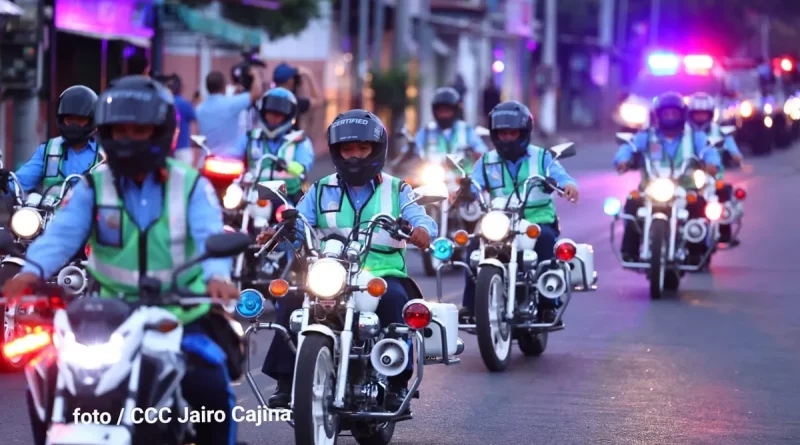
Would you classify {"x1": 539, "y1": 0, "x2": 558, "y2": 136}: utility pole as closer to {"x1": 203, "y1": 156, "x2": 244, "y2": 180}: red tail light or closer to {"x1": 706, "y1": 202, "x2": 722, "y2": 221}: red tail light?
{"x1": 706, "y1": 202, "x2": 722, "y2": 221}: red tail light

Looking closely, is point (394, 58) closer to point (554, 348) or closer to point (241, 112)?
point (241, 112)

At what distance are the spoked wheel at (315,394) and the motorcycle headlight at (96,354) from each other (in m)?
1.85

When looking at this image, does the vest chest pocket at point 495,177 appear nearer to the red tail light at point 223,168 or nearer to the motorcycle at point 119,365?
the red tail light at point 223,168

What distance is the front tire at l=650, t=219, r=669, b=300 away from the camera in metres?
14.3

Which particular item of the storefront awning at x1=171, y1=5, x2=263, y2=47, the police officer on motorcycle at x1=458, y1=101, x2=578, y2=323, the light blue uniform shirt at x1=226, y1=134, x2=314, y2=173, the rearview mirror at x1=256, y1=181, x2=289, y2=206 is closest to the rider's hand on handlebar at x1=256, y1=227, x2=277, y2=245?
the rearview mirror at x1=256, y1=181, x2=289, y2=206

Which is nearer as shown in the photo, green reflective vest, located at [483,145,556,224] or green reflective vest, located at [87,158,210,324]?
green reflective vest, located at [87,158,210,324]

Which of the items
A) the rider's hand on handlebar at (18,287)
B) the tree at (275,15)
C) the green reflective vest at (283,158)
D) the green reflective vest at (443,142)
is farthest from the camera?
the tree at (275,15)

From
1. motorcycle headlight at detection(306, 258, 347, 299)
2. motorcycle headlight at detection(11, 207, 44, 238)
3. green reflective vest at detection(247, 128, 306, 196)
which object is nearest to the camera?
motorcycle headlight at detection(306, 258, 347, 299)

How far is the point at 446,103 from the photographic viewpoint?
16750 millimetres

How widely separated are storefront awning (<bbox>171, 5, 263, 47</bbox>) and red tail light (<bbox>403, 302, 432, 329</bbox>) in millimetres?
17721

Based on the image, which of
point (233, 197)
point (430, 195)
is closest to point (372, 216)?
point (430, 195)

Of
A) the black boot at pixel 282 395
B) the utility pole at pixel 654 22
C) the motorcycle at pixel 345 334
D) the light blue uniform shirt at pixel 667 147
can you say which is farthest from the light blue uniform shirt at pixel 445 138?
the utility pole at pixel 654 22

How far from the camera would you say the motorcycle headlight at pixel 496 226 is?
35.4 feet

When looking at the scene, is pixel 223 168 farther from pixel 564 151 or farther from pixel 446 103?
pixel 564 151
